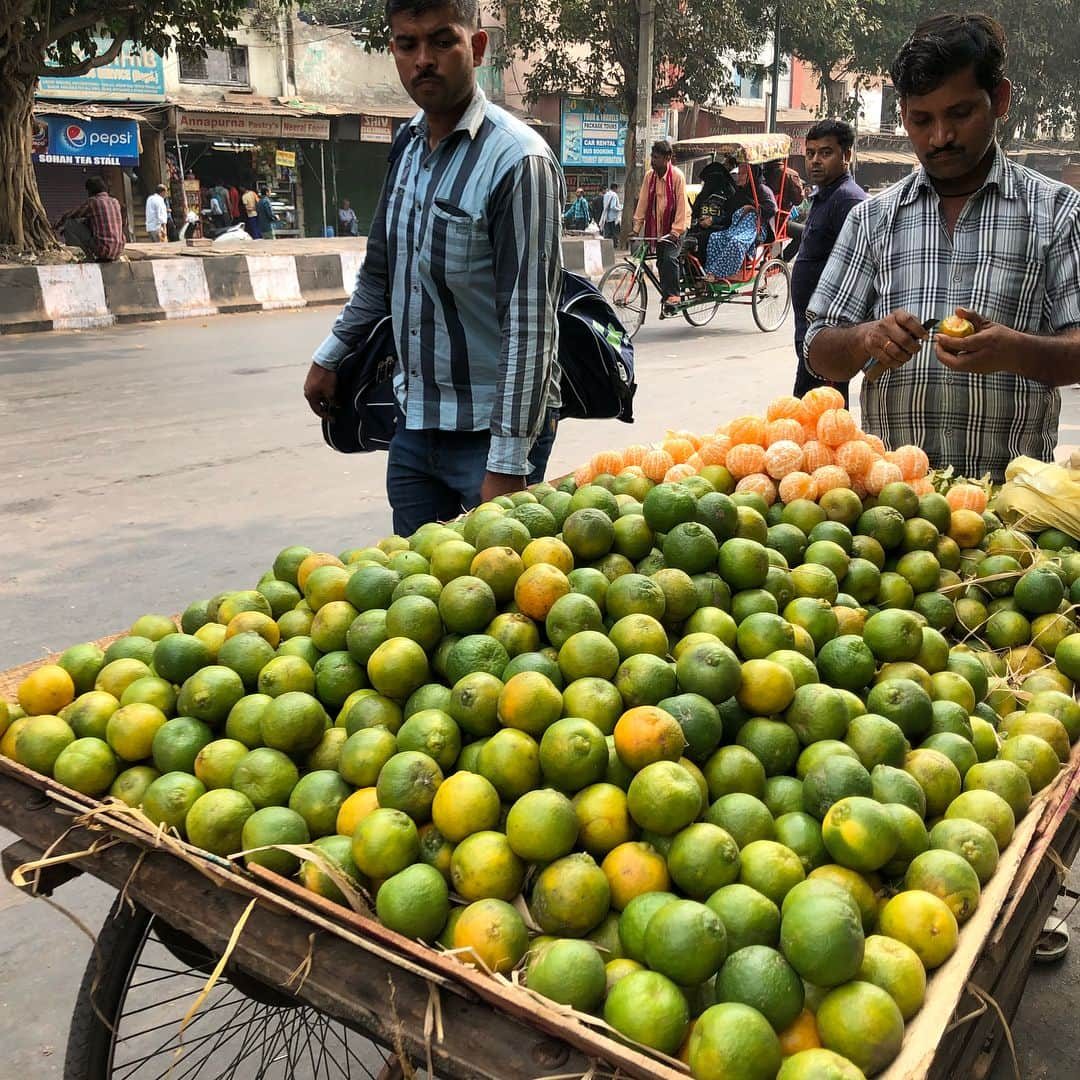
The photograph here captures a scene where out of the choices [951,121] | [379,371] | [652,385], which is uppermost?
[951,121]

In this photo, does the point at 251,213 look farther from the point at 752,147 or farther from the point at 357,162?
the point at 752,147

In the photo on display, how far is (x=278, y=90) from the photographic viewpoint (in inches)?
992

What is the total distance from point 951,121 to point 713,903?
242 centimetres

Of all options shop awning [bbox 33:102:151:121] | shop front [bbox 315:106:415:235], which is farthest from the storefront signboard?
shop awning [bbox 33:102:151:121]

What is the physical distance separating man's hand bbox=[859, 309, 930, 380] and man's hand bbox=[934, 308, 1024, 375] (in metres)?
0.07

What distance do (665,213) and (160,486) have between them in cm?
816

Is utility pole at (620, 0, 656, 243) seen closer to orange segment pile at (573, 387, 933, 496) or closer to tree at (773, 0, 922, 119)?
tree at (773, 0, 922, 119)

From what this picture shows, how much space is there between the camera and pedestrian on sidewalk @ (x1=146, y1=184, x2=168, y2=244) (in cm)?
2078

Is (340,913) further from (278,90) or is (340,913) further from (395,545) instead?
(278,90)

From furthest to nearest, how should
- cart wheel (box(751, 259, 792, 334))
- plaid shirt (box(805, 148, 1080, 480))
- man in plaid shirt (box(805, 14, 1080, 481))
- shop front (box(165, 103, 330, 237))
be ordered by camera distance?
shop front (box(165, 103, 330, 237))
cart wheel (box(751, 259, 792, 334))
plaid shirt (box(805, 148, 1080, 480))
man in plaid shirt (box(805, 14, 1080, 481))

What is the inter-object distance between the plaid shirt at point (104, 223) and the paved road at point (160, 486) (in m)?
2.65

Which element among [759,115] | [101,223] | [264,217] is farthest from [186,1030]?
[759,115]

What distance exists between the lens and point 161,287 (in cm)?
1354

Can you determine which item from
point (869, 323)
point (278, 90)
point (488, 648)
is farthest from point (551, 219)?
point (278, 90)
